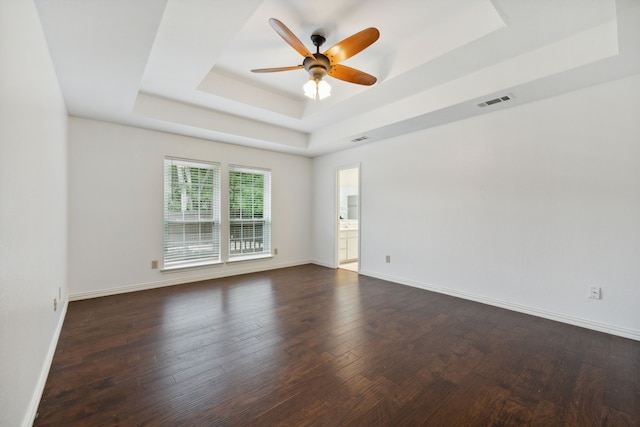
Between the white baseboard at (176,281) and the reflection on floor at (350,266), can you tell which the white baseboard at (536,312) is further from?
the white baseboard at (176,281)

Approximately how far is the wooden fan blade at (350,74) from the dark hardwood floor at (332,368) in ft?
8.37

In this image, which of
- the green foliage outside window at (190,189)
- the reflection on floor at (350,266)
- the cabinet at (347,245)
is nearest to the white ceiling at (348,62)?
the green foliage outside window at (190,189)

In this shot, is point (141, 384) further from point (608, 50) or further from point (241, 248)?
point (608, 50)

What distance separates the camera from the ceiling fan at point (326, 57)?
6.98 ft

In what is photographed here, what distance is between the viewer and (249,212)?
5.24 metres

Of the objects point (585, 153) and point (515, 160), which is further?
point (515, 160)

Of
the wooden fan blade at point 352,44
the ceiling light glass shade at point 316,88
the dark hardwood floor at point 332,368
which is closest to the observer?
the dark hardwood floor at point 332,368

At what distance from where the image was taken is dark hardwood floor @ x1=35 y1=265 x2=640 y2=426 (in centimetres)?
158

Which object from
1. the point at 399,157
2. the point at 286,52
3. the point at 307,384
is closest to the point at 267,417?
the point at 307,384

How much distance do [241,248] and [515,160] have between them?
4.55 metres

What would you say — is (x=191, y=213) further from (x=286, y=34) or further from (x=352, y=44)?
(x=352, y=44)

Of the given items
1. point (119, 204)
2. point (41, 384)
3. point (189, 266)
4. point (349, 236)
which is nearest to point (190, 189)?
point (119, 204)

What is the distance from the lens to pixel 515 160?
10.6ft

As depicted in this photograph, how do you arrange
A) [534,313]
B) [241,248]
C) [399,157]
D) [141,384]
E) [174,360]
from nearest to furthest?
1. [141,384]
2. [174,360]
3. [534,313]
4. [399,157]
5. [241,248]
